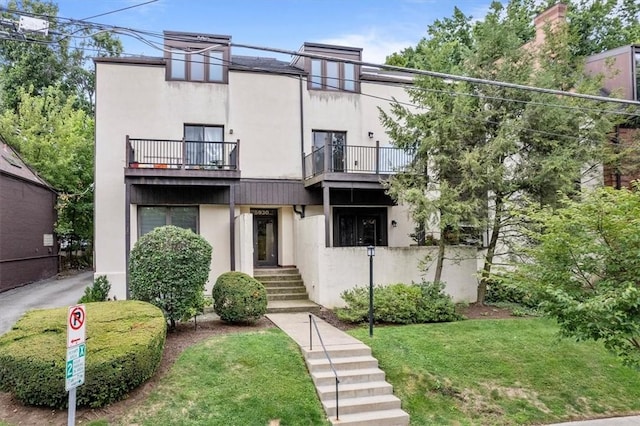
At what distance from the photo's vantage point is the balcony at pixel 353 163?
43.1 ft

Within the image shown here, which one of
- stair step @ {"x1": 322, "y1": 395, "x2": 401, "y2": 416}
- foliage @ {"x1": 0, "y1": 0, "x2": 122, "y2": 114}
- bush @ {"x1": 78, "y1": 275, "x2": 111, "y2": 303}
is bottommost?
stair step @ {"x1": 322, "y1": 395, "x2": 401, "y2": 416}

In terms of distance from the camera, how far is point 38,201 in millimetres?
20469

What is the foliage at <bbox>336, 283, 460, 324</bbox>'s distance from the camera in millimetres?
10344

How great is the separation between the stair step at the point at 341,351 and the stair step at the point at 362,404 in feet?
3.39

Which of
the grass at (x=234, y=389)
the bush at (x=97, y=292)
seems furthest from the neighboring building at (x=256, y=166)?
the grass at (x=234, y=389)

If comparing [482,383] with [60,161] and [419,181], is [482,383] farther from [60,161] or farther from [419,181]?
[60,161]

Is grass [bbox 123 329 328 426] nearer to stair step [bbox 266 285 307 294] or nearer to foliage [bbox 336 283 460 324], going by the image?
foliage [bbox 336 283 460 324]

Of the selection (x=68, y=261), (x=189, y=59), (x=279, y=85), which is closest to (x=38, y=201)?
(x=68, y=261)

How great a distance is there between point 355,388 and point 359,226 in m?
8.92

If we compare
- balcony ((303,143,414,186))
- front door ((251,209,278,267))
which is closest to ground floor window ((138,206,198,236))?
front door ((251,209,278,267))

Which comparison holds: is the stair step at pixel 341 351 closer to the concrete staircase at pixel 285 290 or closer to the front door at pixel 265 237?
the concrete staircase at pixel 285 290

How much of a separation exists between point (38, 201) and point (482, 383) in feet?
67.0

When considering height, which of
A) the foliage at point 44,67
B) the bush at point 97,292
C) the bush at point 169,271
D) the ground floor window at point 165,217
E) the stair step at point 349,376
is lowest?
the stair step at point 349,376

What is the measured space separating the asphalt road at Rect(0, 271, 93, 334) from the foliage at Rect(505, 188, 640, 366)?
11297 millimetres
